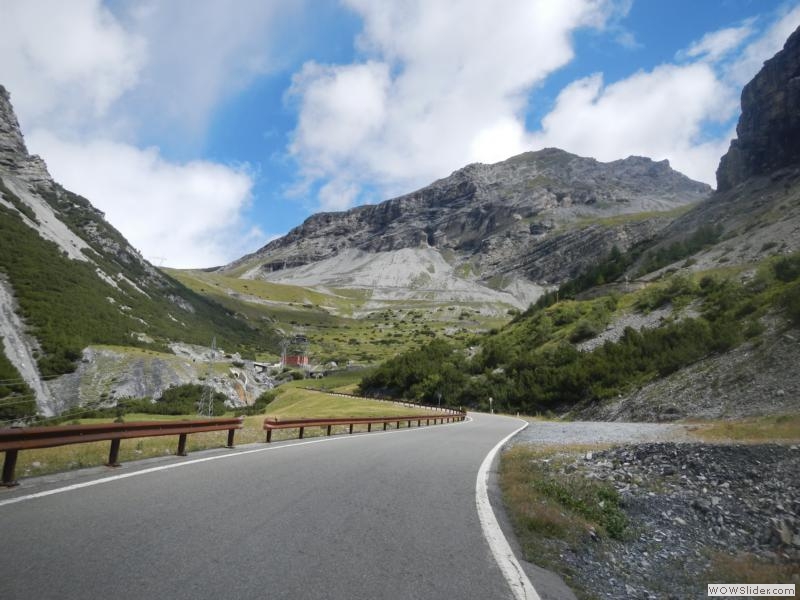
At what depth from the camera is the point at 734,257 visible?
225 feet

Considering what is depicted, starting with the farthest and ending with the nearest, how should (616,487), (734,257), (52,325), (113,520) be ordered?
1. (734,257)
2. (52,325)
3. (616,487)
4. (113,520)

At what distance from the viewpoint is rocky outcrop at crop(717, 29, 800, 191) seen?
113 metres

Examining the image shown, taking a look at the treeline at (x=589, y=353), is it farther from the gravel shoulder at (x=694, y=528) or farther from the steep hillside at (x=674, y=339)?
the gravel shoulder at (x=694, y=528)

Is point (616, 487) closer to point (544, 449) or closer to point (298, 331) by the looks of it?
point (544, 449)

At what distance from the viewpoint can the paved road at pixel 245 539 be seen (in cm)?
394

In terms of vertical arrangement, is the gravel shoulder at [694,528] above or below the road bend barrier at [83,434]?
below

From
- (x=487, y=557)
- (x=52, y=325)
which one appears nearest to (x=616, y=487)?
(x=487, y=557)

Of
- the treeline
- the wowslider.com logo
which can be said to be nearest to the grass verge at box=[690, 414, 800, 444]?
the wowslider.com logo

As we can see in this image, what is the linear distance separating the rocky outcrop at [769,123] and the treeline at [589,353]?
86.3 metres

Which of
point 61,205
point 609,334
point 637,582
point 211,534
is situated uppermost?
point 61,205

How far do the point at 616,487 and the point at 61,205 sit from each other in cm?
16337

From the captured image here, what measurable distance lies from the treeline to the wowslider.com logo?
2675cm

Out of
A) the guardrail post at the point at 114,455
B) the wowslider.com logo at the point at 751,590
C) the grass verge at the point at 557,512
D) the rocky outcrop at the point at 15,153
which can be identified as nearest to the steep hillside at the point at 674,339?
the grass verge at the point at 557,512

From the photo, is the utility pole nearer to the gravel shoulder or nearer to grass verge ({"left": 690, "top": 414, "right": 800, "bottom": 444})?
grass verge ({"left": 690, "top": 414, "right": 800, "bottom": 444})
